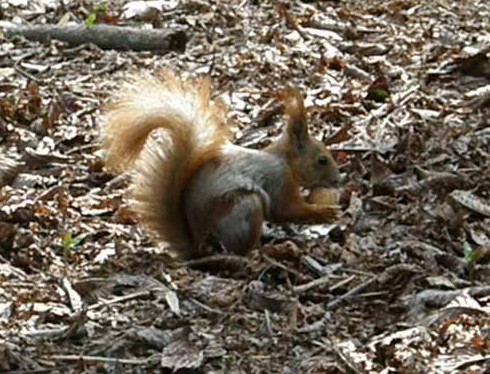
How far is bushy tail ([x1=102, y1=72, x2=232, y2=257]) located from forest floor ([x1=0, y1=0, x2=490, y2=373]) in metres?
0.15

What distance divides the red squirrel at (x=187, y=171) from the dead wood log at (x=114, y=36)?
238cm

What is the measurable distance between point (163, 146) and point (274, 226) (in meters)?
0.66

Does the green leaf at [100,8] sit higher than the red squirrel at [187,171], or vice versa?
the green leaf at [100,8]

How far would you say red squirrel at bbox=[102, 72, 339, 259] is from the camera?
472 centimetres

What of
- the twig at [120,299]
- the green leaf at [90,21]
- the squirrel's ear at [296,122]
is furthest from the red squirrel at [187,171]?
the green leaf at [90,21]

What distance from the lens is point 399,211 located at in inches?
201

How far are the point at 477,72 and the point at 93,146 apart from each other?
2.23 meters

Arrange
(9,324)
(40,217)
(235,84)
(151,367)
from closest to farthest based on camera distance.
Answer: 1. (151,367)
2. (9,324)
3. (40,217)
4. (235,84)

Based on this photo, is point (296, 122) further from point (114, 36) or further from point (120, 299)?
point (114, 36)

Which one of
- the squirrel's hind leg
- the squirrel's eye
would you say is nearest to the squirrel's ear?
the squirrel's eye

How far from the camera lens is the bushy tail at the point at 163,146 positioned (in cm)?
473

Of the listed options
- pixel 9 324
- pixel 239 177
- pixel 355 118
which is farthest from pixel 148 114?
pixel 355 118

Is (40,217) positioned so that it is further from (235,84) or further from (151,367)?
(235,84)

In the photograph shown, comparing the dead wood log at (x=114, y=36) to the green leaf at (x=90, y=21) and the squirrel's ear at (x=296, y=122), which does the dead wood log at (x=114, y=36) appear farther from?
the squirrel's ear at (x=296, y=122)
